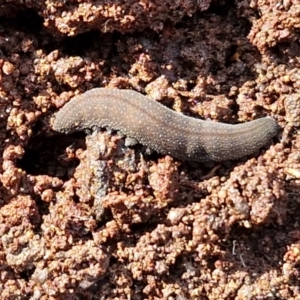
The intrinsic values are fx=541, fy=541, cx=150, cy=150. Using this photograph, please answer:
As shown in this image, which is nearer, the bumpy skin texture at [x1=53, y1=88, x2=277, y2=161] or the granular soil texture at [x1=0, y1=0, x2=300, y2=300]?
the granular soil texture at [x1=0, y1=0, x2=300, y2=300]

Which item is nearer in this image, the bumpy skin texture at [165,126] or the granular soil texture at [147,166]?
the granular soil texture at [147,166]

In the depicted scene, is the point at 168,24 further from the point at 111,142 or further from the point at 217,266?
the point at 217,266

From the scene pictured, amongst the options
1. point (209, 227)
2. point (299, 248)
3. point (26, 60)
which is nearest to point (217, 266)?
point (209, 227)

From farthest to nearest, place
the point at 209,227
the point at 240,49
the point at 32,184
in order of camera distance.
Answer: the point at 240,49
the point at 32,184
the point at 209,227
